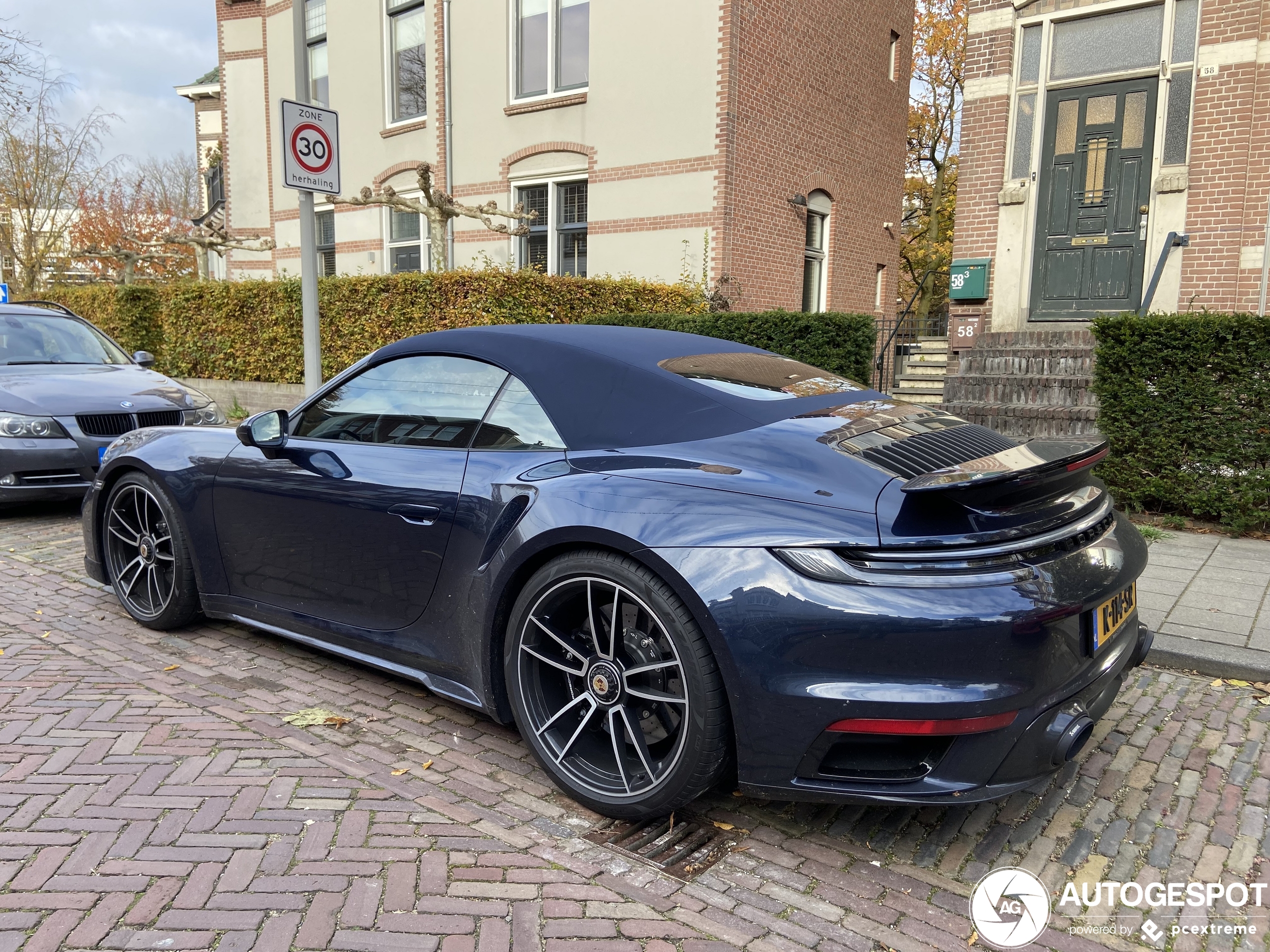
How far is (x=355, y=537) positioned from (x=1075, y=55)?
10.4 m

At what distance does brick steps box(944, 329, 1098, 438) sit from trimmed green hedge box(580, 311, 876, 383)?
1.00 metres

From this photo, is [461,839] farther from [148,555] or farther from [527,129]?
[527,129]

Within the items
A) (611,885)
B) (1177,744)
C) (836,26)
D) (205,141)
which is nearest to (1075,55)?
(836,26)

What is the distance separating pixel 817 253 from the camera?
16.0 meters

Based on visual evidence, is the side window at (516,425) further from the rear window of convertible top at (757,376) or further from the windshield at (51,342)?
the windshield at (51,342)

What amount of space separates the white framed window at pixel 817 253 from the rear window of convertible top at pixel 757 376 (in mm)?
12597

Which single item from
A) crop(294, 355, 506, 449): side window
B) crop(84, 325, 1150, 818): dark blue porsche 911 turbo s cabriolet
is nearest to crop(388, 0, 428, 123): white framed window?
crop(294, 355, 506, 449): side window

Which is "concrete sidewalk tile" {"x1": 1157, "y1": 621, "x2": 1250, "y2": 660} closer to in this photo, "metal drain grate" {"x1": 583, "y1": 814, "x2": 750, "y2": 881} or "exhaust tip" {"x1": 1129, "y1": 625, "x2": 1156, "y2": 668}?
"exhaust tip" {"x1": 1129, "y1": 625, "x2": 1156, "y2": 668}

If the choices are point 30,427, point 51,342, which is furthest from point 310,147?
point 51,342

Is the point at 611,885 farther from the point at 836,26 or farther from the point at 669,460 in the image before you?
the point at 836,26

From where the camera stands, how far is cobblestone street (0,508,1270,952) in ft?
7.22

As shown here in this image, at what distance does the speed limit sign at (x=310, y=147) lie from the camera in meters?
6.62

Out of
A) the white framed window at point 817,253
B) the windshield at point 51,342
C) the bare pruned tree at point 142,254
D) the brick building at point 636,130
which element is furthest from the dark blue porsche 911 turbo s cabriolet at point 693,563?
the bare pruned tree at point 142,254

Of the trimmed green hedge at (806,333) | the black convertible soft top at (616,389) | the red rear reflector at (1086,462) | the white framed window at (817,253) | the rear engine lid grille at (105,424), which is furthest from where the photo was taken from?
the white framed window at (817,253)
